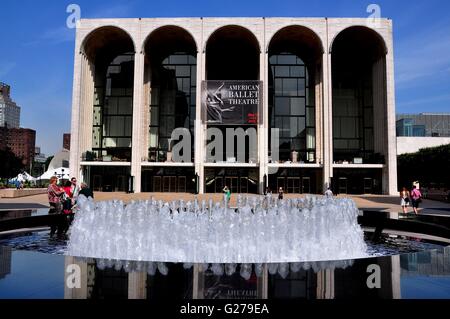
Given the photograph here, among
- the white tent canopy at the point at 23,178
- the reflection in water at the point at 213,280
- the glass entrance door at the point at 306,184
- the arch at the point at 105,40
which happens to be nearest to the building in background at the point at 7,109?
the white tent canopy at the point at 23,178

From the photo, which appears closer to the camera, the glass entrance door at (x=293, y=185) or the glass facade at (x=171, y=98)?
the glass entrance door at (x=293, y=185)

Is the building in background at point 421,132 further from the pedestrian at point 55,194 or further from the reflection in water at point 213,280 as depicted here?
the reflection in water at point 213,280

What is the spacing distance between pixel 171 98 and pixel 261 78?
1354cm

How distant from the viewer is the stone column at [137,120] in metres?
38.8

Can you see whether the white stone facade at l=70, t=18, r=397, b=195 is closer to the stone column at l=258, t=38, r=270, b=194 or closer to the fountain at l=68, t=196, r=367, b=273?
the stone column at l=258, t=38, r=270, b=194

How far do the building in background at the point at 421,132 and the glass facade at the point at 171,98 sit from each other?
37.4 m

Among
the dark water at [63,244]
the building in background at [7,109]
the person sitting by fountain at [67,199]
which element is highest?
the building in background at [7,109]

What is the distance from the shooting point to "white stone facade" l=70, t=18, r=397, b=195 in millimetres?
38438

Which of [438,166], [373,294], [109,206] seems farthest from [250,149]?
[373,294]

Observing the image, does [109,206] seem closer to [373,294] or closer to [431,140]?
[373,294]

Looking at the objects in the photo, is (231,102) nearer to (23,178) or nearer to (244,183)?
(244,183)

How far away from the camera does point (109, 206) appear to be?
856cm
